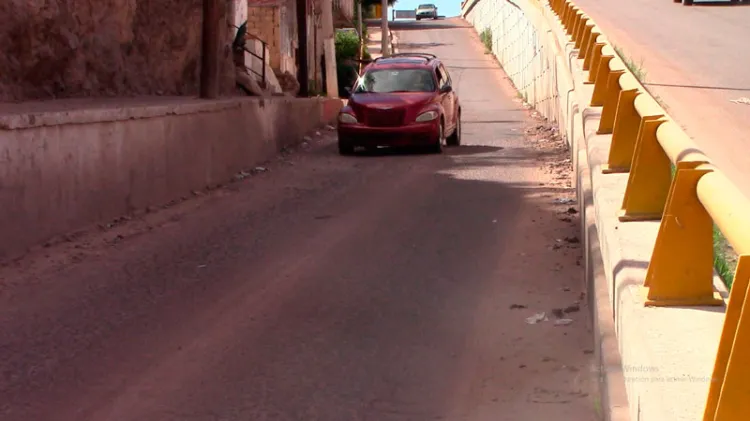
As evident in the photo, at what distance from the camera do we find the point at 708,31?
2756 centimetres

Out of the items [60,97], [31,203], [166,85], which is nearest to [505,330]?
[31,203]

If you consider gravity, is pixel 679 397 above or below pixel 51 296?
above

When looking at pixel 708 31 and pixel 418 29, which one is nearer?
pixel 708 31

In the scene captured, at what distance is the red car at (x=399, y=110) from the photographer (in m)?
19.9

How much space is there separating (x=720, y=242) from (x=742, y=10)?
25.7 meters

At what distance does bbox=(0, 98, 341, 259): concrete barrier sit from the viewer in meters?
9.99

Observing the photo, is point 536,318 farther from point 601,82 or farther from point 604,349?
point 601,82

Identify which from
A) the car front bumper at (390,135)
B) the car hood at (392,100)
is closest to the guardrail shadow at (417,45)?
the car hood at (392,100)

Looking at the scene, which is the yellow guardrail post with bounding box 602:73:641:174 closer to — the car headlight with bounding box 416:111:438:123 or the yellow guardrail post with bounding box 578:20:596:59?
the yellow guardrail post with bounding box 578:20:596:59

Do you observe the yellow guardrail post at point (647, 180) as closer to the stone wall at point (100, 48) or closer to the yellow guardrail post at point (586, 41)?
the stone wall at point (100, 48)

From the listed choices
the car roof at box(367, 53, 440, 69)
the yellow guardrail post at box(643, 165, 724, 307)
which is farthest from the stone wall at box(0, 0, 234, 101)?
the yellow guardrail post at box(643, 165, 724, 307)

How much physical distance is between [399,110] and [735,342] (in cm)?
1739

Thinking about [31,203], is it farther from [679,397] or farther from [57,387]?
[679,397]

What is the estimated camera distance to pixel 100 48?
15.6 meters
